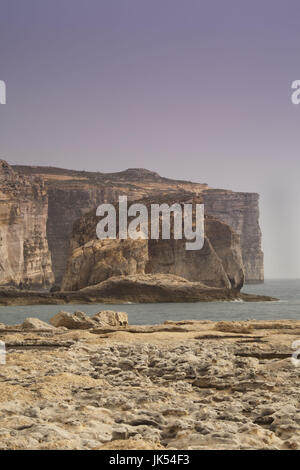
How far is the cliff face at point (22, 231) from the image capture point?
359 ft

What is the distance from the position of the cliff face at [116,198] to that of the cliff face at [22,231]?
634 inches

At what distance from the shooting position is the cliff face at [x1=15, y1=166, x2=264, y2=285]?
154 meters

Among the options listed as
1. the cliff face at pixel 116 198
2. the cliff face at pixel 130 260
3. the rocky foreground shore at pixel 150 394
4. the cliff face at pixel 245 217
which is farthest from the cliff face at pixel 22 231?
the rocky foreground shore at pixel 150 394

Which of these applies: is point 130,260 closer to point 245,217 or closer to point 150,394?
point 150,394

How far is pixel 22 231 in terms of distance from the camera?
380 feet

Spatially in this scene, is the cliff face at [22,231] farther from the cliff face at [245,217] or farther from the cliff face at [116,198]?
the cliff face at [245,217]

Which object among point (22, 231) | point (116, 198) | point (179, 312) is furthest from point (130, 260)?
point (116, 198)

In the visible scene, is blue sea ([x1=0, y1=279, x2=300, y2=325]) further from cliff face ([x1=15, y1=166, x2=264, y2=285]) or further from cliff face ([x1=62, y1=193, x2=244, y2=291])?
cliff face ([x1=15, y1=166, x2=264, y2=285])

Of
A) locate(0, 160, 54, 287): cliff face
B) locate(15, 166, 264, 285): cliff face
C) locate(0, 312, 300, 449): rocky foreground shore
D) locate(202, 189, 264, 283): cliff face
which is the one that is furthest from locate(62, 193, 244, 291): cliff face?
locate(202, 189, 264, 283): cliff face

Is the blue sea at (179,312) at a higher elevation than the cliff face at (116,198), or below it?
below

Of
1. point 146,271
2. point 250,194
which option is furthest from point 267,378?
point 250,194

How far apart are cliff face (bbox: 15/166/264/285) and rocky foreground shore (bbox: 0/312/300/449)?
128m

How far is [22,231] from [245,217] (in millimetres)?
81171
